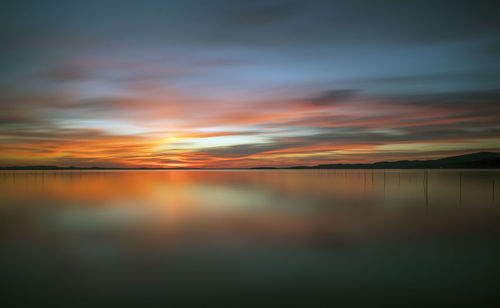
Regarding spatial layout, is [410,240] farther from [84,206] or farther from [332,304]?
[84,206]

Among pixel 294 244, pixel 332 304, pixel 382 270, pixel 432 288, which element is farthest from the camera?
pixel 294 244

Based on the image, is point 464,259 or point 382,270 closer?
point 382,270

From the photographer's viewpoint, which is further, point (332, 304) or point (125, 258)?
point (125, 258)

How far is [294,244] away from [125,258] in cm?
549

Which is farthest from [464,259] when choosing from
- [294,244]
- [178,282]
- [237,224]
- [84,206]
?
[84,206]

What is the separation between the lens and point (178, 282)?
8.01 metres

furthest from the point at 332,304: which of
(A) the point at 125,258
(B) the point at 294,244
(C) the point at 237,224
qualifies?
(C) the point at 237,224

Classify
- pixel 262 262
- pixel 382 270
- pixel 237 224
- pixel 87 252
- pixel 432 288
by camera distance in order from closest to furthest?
1. pixel 432 288
2. pixel 382 270
3. pixel 262 262
4. pixel 87 252
5. pixel 237 224

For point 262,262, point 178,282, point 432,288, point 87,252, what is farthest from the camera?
point 87,252

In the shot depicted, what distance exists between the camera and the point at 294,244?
11.8 m

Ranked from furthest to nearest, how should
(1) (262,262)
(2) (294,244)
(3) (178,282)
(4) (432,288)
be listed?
(2) (294,244) < (1) (262,262) < (3) (178,282) < (4) (432,288)

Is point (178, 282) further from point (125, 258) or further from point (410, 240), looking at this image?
point (410, 240)

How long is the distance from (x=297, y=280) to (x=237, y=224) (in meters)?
8.37

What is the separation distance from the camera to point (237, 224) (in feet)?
53.3
